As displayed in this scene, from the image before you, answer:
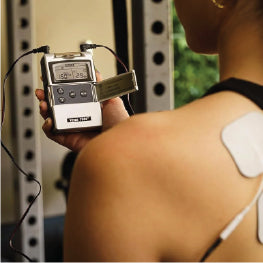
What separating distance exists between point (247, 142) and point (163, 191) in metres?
0.11

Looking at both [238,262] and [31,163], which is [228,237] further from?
[31,163]

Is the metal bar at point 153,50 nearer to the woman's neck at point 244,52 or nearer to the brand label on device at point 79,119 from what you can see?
the brand label on device at point 79,119

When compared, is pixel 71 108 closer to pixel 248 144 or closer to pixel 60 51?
pixel 248 144

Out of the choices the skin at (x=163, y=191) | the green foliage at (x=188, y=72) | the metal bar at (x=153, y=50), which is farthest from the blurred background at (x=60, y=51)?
the skin at (x=163, y=191)

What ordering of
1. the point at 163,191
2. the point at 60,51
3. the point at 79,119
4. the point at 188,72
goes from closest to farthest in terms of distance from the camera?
the point at 163,191 < the point at 79,119 < the point at 60,51 < the point at 188,72

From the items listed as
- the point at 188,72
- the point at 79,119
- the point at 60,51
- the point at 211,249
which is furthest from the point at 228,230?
the point at 188,72

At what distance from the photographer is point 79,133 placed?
85cm

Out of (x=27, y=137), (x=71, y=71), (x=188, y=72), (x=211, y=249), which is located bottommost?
(x=188, y=72)

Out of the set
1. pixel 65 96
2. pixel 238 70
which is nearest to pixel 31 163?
pixel 65 96

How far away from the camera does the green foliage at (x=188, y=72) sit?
125 inches

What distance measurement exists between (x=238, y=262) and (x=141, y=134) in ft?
0.59

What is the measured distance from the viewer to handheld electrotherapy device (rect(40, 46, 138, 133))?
82cm

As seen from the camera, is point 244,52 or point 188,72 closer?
point 244,52

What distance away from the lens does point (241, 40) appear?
22.4 inches
